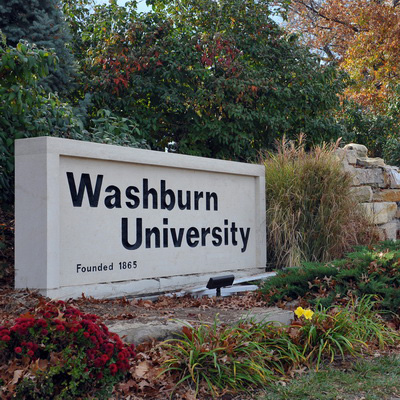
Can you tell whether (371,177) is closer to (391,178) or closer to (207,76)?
(391,178)

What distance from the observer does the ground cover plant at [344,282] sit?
5.51m

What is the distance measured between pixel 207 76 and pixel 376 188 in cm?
390

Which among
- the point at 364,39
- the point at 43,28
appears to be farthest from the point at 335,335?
the point at 364,39

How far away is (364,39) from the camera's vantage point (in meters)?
20.7

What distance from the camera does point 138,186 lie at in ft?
21.0

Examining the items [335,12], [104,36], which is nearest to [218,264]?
[104,36]

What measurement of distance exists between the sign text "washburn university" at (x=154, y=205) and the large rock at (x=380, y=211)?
2.88 m

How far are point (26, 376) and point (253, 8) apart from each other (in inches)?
421

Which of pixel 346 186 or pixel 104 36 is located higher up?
pixel 104 36

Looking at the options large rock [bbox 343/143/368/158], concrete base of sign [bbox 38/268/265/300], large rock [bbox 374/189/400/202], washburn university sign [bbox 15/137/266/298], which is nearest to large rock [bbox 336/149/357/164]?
large rock [bbox 343/143/368/158]

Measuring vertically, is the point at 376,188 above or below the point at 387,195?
above

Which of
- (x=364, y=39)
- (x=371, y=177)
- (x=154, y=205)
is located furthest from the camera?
(x=364, y=39)

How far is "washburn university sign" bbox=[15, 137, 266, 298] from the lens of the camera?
5484 mm

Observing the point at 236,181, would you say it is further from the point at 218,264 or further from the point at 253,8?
the point at 253,8
